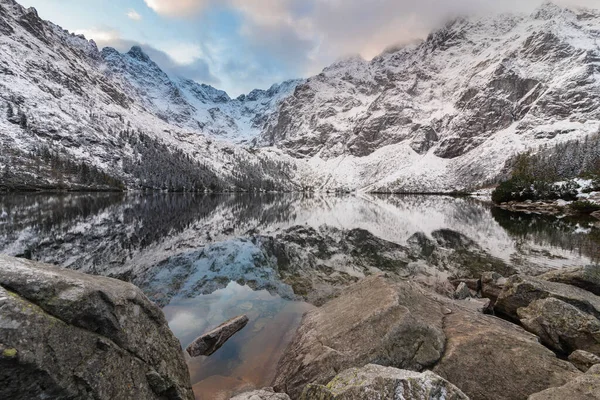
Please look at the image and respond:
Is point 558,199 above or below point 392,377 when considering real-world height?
above

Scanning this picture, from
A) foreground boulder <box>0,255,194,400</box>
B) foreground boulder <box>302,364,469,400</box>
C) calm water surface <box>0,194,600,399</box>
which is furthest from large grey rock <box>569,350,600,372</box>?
foreground boulder <box>0,255,194,400</box>

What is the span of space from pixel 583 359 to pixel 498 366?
3.24 metres

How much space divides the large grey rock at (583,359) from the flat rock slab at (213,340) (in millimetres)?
12067

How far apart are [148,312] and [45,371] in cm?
305

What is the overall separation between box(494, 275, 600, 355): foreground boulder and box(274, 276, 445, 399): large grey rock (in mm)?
3733

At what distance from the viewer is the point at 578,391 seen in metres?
6.02

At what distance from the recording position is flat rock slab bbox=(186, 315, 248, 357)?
11.8m

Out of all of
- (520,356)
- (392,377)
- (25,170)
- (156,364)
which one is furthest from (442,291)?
(25,170)

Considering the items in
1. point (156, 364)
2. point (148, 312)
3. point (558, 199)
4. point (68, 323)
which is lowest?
point (156, 364)

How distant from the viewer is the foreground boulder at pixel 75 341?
4.31 metres

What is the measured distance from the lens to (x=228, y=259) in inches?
1069

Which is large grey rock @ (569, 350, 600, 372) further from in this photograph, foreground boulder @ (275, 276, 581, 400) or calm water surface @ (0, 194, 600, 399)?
calm water surface @ (0, 194, 600, 399)

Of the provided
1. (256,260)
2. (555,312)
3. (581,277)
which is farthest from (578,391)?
(256,260)

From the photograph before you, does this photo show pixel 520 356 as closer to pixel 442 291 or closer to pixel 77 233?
pixel 442 291
